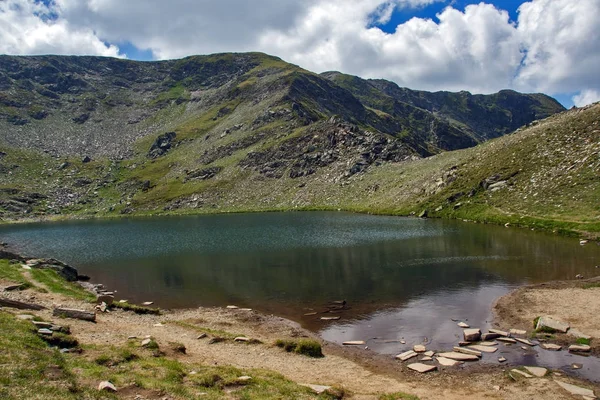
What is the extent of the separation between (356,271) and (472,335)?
895 inches

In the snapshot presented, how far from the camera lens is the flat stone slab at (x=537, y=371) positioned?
21047 mm

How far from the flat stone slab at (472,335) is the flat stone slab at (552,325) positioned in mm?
4286

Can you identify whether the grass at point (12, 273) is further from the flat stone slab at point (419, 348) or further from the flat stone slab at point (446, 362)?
the flat stone slab at point (446, 362)

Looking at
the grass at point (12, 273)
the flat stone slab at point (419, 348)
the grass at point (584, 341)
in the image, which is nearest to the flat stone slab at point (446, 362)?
the flat stone slab at point (419, 348)

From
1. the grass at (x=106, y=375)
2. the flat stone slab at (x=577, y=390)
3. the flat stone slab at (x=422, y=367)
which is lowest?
the flat stone slab at (x=422, y=367)

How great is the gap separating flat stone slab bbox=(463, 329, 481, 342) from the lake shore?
3484 mm

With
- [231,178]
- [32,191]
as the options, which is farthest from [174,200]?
[32,191]

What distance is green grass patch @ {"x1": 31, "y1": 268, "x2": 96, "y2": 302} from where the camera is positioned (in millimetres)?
38719

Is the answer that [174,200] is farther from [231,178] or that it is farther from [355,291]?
[355,291]

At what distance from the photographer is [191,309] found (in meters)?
37.5

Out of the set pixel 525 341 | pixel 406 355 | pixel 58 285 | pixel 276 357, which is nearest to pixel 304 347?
pixel 276 357

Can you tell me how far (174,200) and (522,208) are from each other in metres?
135

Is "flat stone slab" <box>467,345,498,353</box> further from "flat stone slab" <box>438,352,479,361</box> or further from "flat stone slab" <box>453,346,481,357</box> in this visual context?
"flat stone slab" <box>438,352,479,361</box>

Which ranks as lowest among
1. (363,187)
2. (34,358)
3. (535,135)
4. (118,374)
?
(118,374)
